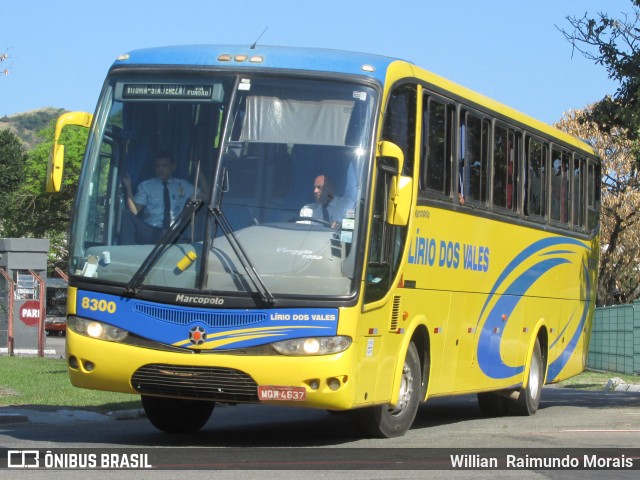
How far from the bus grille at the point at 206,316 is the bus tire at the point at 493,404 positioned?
747 centimetres

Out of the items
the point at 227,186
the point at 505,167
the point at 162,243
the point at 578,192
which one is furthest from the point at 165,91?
the point at 578,192

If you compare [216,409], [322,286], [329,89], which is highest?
[329,89]

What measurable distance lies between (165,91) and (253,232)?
1723 mm

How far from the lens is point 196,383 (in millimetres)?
11383

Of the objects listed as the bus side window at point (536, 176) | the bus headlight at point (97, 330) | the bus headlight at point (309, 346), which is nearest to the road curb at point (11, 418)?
the bus headlight at point (97, 330)

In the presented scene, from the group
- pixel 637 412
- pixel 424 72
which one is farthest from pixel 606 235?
pixel 424 72

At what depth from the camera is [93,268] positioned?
39.0ft

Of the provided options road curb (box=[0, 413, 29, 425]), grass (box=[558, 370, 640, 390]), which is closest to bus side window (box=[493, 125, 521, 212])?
road curb (box=[0, 413, 29, 425])

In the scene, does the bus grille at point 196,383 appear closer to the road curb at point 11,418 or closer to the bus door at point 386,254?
the bus door at point 386,254

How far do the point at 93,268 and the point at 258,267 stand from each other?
5.30 ft

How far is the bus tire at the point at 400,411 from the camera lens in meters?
12.8

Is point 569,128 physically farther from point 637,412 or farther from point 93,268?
point 93,268

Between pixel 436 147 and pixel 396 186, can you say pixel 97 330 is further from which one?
pixel 436 147

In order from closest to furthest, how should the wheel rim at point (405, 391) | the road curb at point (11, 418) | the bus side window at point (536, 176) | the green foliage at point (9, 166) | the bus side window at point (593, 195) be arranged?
the wheel rim at point (405, 391)
the road curb at point (11, 418)
the bus side window at point (536, 176)
the bus side window at point (593, 195)
the green foliage at point (9, 166)
